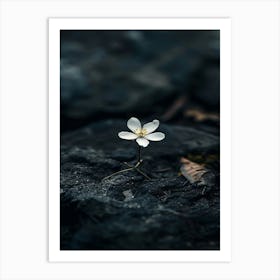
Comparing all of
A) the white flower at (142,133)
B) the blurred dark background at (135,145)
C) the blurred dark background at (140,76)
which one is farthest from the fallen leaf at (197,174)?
the blurred dark background at (140,76)

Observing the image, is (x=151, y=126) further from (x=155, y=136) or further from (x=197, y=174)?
(x=197, y=174)

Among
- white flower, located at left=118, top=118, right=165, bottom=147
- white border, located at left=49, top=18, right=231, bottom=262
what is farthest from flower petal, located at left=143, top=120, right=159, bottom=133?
white border, located at left=49, top=18, right=231, bottom=262

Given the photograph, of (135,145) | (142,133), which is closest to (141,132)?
(142,133)

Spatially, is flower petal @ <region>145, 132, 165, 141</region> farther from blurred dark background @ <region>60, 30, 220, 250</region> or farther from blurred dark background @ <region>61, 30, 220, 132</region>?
blurred dark background @ <region>61, 30, 220, 132</region>
